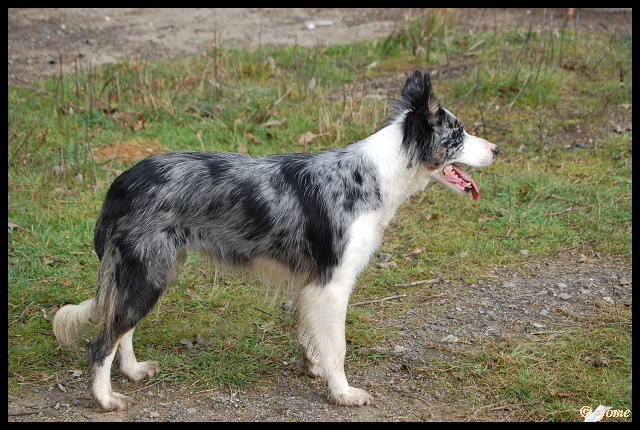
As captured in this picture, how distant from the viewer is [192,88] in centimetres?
782

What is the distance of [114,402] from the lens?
3584 mm

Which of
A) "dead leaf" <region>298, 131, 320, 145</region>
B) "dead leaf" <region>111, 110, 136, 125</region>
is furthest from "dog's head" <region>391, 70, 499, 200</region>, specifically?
"dead leaf" <region>111, 110, 136, 125</region>

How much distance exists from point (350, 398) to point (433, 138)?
60.0 inches

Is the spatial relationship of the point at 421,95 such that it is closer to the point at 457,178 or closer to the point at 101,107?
the point at 457,178

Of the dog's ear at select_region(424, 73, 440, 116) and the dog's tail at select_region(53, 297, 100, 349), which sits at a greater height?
the dog's ear at select_region(424, 73, 440, 116)

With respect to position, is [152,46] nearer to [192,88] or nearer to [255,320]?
[192,88]

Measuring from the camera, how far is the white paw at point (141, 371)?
12.8 ft

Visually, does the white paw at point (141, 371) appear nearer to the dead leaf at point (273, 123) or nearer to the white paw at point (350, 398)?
the white paw at point (350, 398)

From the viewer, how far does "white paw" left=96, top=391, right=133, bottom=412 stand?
140 inches

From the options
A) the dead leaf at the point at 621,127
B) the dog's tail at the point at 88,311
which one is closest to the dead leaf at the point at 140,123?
the dog's tail at the point at 88,311

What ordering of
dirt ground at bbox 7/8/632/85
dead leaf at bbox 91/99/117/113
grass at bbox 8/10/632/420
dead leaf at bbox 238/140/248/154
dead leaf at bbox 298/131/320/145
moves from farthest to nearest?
1. dirt ground at bbox 7/8/632/85
2. dead leaf at bbox 91/99/117/113
3. dead leaf at bbox 298/131/320/145
4. dead leaf at bbox 238/140/248/154
5. grass at bbox 8/10/632/420

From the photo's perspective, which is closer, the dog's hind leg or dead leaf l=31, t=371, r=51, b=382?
the dog's hind leg

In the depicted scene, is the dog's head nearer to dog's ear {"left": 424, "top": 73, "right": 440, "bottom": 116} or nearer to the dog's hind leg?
dog's ear {"left": 424, "top": 73, "right": 440, "bottom": 116}

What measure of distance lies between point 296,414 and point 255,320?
43.3 inches
